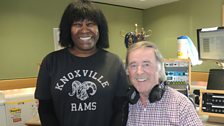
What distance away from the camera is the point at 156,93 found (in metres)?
1.04

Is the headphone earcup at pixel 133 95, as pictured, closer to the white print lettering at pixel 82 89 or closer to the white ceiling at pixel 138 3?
the white print lettering at pixel 82 89

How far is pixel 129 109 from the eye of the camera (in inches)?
45.3

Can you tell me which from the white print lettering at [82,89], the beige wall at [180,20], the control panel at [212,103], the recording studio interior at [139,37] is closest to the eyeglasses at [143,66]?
the white print lettering at [82,89]

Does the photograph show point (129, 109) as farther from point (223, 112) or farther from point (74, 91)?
point (223, 112)

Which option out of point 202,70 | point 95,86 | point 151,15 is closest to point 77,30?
point 95,86

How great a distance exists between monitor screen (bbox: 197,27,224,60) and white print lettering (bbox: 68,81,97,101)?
1085 mm

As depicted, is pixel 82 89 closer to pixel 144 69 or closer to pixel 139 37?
pixel 144 69

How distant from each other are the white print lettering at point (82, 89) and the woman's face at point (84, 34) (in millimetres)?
190

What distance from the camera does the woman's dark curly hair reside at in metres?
1.21

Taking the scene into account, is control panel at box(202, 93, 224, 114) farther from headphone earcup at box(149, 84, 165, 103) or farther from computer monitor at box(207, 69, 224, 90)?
headphone earcup at box(149, 84, 165, 103)

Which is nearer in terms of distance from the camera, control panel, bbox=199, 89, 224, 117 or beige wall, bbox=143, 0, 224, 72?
control panel, bbox=199, 89, 224, 117

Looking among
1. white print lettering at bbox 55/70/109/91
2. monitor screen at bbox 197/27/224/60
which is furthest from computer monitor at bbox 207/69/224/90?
white print lettering at bbox 55/70/109/91

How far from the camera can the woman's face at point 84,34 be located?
1.20m

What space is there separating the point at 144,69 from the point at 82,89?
33cm
